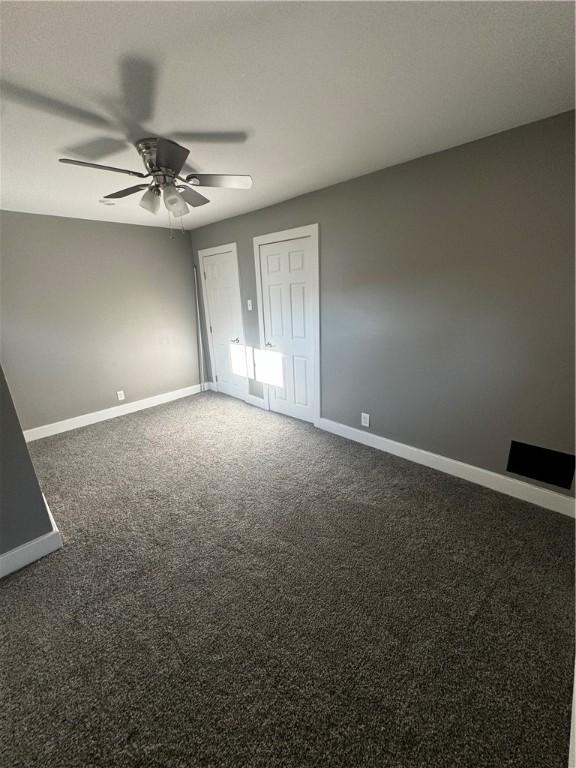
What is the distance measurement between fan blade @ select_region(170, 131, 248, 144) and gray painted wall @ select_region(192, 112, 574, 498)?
123 centimetres

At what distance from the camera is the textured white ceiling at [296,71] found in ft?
3.52

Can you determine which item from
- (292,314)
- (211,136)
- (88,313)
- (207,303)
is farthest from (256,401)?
(211,136)

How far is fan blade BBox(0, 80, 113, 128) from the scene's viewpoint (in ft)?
4.54

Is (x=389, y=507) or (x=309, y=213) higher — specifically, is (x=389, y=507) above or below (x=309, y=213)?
below

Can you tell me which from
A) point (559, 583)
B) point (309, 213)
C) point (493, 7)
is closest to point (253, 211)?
point (309, 213)

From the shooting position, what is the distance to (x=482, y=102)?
5.38 feet

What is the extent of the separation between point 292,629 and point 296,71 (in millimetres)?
2499

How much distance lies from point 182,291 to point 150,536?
3469 mm

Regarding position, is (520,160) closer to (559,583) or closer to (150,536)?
(559,583)

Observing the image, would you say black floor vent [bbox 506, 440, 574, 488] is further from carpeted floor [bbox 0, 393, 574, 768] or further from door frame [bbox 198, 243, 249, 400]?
door frame [bbox 198, 243, 249, 400]

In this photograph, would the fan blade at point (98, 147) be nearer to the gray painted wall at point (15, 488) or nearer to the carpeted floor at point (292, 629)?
the gray painted wall at point (15, 488)

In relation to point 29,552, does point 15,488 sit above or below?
above

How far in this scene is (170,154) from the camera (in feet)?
5.58

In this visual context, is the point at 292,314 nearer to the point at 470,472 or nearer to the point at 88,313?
the point at 470,472
